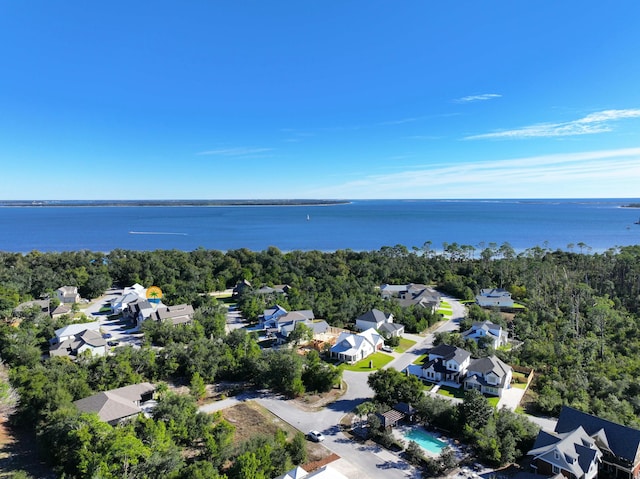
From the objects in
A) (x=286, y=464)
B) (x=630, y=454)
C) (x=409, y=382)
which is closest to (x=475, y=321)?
(x=409, y=382)

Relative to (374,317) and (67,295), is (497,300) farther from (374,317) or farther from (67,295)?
(67,295)

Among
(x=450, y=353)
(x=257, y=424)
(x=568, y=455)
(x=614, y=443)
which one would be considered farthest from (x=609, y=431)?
(x=257, y=424)

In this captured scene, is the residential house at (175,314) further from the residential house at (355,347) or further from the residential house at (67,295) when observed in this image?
the residential house at (355,347)

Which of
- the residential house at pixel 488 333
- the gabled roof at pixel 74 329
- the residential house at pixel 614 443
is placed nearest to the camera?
the residential house at pixel 614 443

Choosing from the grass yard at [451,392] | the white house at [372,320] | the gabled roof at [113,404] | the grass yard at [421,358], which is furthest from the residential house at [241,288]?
the grass yard at [451,392]

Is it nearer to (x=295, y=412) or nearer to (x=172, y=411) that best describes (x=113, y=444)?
(x=172, y=411)

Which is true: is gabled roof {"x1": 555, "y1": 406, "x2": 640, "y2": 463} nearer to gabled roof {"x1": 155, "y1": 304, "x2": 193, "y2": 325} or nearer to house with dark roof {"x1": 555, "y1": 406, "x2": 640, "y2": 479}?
house with dark roof {"x1": 555, "y1": 406, "x2": 640, "y2": 479}
